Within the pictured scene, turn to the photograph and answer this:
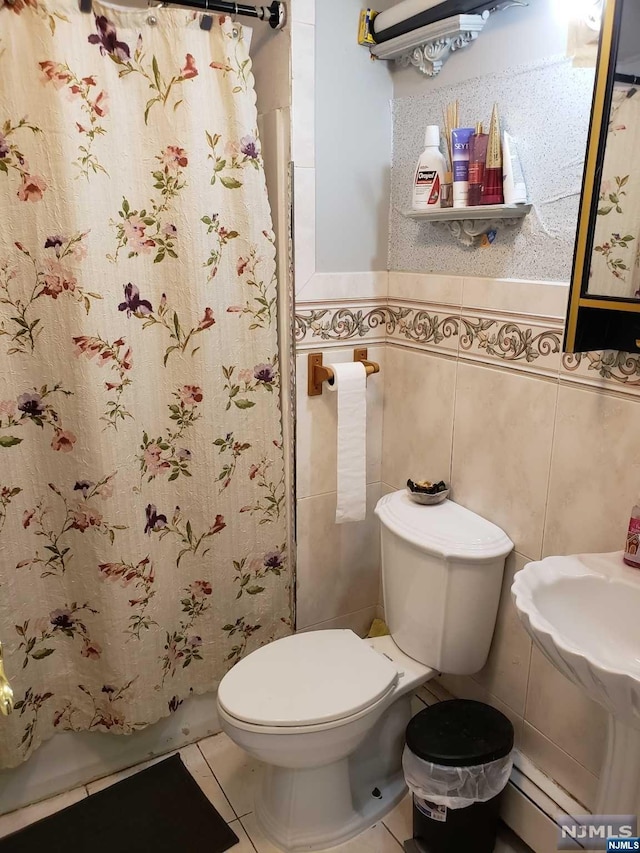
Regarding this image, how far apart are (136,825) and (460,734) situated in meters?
0.89

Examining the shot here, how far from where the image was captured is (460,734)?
154 centimetres

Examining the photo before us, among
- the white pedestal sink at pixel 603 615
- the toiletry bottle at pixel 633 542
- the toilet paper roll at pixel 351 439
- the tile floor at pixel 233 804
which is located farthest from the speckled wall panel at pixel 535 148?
the tile floor at pixel 233 804

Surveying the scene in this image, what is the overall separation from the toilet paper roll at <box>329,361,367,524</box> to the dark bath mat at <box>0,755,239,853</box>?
87 cm

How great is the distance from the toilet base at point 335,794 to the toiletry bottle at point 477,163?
1327 millimetres

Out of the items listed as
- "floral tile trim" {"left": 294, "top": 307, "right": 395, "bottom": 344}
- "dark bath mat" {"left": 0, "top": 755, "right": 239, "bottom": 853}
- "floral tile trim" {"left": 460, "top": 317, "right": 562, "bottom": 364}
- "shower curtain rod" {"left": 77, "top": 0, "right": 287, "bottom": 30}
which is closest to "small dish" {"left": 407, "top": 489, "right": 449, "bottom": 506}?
"floral tile trim" {"left": 460, "top": 317, "right": 562, "bottom": 364}

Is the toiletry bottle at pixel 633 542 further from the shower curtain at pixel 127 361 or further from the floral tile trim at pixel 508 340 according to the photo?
the shower curtain at pixel 127 361

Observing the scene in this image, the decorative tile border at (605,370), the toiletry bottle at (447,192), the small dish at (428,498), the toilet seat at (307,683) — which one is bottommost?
the toilet seat at (307,683)

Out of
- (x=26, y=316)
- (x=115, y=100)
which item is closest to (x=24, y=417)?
(x=26, y=316)

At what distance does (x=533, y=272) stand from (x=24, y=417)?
1253 millimetres

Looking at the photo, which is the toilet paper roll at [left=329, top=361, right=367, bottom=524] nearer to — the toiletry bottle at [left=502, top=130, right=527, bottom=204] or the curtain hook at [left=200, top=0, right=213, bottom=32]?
the toiletry bottle at [left=502, top=130, right=527, bottom=204]

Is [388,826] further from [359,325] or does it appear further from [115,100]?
[115,100]

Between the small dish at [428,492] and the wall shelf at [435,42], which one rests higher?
the wall shelf at [435,42]

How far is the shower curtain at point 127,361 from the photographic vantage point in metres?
1.42

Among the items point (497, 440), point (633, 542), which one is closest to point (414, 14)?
point (497, 440)
